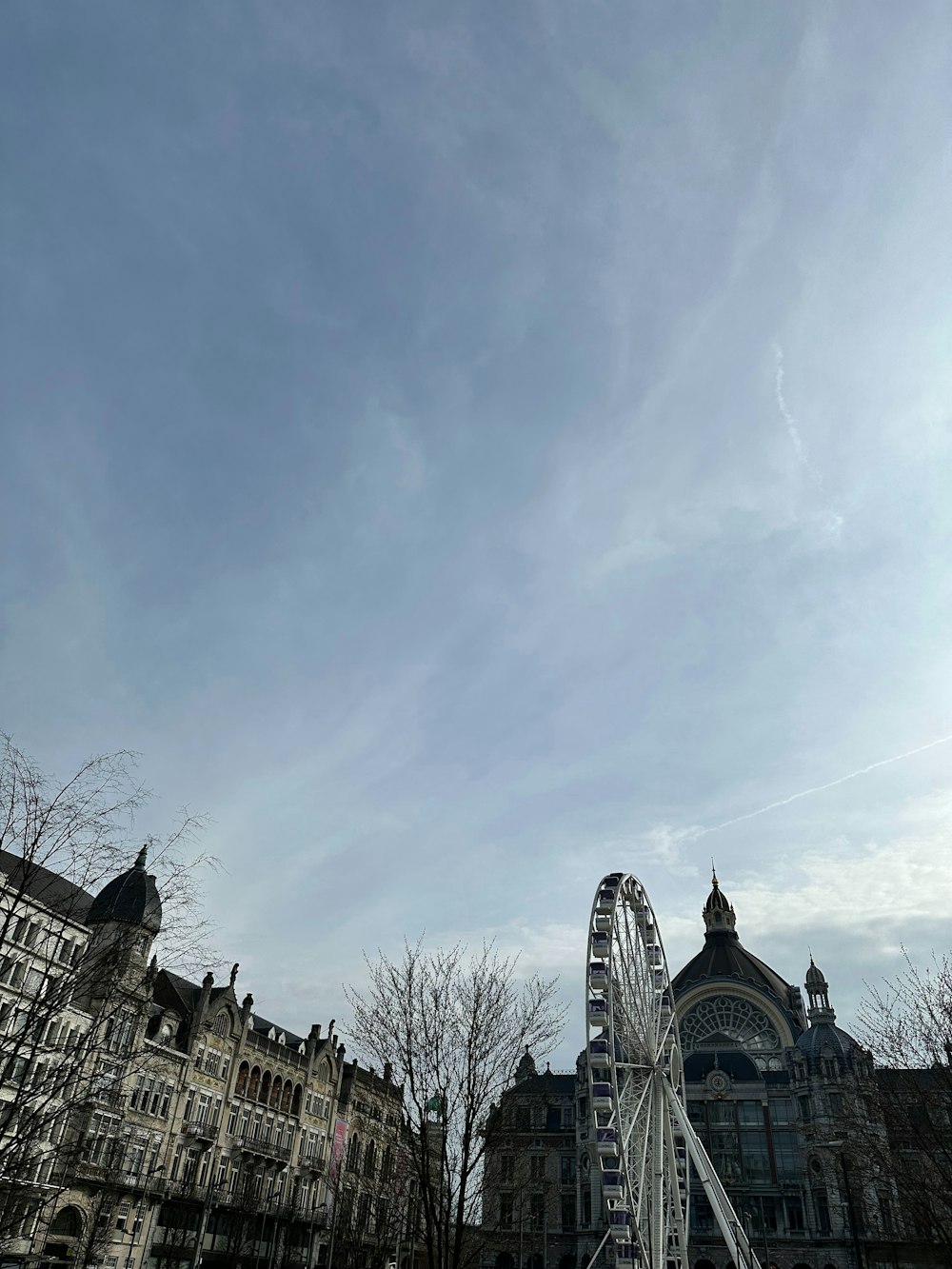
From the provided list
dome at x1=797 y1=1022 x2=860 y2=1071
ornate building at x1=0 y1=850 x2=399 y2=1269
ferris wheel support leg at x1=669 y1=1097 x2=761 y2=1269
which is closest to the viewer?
ferris wheel support leg at x1=669 y1=1097 x2=761 y2=1269

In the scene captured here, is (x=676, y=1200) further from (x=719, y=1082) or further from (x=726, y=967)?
(x=726, y=967)

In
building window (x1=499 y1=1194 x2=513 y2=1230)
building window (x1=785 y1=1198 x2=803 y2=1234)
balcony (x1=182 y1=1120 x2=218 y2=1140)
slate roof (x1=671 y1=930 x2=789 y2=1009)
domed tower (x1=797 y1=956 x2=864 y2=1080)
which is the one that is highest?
slate roof (x1=671 y1=930 x2=789 y2=1009)

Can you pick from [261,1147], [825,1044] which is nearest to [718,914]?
[825,1044]

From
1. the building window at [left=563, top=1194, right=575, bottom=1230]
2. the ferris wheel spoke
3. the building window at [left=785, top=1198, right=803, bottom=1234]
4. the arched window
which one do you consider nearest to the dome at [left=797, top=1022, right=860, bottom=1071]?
the building window at [left=785, top=1198, right=803, bottom=1234]

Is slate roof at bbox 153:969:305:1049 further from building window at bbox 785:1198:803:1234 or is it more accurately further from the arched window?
building window at bbox 785:1198:803:1234

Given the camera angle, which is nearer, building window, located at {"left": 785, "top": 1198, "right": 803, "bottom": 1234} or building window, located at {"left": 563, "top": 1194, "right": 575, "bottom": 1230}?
building window, located at {"left": 785, "top": 1198, "right": 803, "bottom": 1234}

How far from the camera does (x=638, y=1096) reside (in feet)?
115

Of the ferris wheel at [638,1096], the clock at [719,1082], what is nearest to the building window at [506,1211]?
the ferris wheel at [638,1096]

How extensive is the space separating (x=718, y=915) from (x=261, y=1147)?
2536 inches

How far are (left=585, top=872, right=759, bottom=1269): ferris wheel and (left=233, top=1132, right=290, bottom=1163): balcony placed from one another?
31738 millimetres

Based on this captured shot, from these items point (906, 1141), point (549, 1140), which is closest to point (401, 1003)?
point (906, 1141)

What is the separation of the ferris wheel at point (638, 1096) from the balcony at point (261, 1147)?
3174cm

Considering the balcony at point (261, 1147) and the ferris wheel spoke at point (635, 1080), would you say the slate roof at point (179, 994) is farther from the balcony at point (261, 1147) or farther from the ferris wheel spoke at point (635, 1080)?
the ferris wheel spoke at point (635, 1080)

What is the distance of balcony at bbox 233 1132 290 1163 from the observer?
5910 cm
